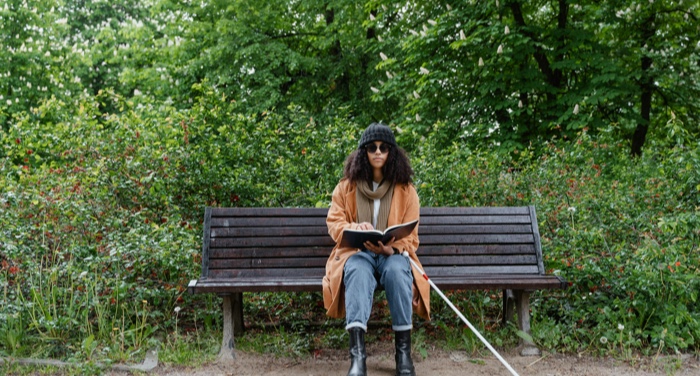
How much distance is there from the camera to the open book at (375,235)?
13.0ft

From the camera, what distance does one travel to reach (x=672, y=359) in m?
4.20

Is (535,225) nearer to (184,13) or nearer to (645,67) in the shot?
(645,67)

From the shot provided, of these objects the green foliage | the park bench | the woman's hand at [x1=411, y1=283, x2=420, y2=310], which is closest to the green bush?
the green foliage

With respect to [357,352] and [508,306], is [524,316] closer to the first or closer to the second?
[508,306]

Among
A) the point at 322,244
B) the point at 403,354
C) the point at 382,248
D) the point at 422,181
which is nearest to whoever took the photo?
the point at 403,354

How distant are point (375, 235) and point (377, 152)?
0.60 meters

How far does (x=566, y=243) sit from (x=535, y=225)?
22.0 inches

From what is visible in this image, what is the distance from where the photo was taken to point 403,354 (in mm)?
3928

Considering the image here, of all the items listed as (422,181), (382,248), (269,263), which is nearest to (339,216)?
(382,248)

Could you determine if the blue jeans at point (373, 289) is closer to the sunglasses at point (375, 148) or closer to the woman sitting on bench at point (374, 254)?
the woman sitting on bench at point (374, 254)

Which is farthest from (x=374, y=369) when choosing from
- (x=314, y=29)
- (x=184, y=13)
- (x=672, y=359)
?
(x=184, y=13)

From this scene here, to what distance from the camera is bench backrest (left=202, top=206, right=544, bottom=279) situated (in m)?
4.67

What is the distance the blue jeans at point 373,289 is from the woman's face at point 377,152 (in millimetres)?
636

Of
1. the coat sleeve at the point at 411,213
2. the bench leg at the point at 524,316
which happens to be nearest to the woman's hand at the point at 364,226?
the coat sleeve at the point at 411,213
